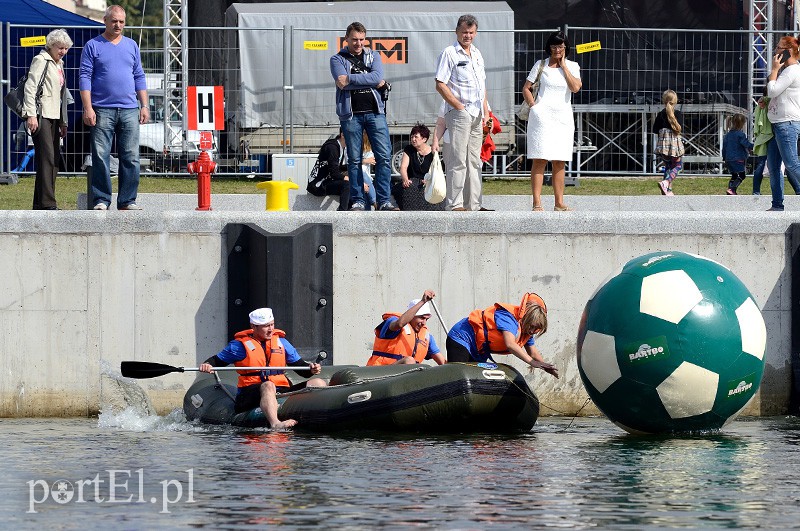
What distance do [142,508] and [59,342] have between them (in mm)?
5231

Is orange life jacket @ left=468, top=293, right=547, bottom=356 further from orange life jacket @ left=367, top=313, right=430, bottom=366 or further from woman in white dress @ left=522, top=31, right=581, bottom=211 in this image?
woman in white dress @ left=522, top=31, right=581, bottom=211

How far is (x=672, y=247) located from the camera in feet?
45.4

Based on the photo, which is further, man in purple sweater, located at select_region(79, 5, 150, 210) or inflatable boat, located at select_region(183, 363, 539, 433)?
man in purple sweater, located at select_region(79, 5, 150, 210)

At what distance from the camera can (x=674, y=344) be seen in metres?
10.8

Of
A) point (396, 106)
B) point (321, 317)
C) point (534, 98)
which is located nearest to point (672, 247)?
point (534, 98)

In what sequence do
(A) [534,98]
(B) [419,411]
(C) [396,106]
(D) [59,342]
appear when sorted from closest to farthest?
(B) [419,411] < (D) [59,342] < (A) [534,98] < (C) [396,106]

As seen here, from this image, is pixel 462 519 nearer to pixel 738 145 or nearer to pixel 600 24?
pixel 738 145

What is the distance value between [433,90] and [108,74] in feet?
25.9

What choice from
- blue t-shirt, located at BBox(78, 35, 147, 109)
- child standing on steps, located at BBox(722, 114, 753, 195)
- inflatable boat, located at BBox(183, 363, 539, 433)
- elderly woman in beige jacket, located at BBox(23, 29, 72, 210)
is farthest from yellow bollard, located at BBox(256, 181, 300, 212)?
child standing on steps, located at BBox(722, 114, 753, 195)

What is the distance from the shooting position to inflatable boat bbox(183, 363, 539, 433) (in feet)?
39.3

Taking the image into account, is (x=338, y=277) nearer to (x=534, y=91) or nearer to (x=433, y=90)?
(x=534, y=91)

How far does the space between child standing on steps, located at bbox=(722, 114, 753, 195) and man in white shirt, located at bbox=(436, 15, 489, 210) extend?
16.6ft

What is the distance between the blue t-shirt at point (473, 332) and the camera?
501 inches

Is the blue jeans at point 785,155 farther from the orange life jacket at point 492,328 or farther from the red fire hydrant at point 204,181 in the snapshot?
the red fire hydrant at point 204,181
